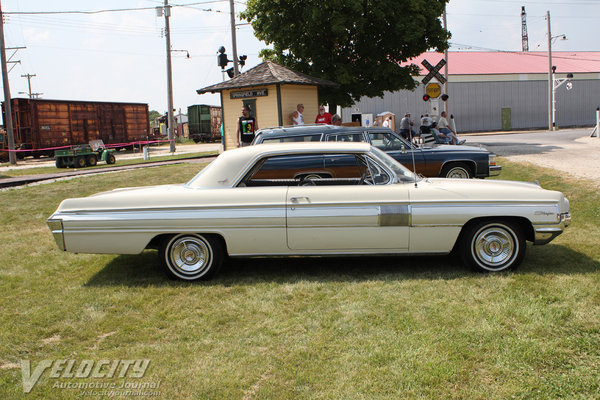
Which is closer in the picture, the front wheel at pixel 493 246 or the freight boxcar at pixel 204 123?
the front wheel at pixel 493 246

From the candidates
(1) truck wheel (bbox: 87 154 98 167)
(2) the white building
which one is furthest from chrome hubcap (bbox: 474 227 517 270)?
(2) the white building

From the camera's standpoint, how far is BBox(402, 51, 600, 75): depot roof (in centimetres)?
4500

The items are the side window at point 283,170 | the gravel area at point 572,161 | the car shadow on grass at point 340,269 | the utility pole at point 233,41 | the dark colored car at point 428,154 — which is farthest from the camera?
the utility pole at point 233,41

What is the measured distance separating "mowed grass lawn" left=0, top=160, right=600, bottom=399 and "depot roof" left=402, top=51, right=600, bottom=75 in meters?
39.2

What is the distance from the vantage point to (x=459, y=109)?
44000 millimetres

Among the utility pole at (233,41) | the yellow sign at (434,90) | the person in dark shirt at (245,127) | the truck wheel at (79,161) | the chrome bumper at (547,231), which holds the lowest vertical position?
the chrome bumper at (547,231)

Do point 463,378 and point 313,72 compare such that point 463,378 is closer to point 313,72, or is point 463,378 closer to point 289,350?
point 289,350

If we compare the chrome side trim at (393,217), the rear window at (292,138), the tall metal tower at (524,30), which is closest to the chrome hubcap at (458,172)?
the rear window at (292,138)

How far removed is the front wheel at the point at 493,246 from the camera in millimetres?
5352

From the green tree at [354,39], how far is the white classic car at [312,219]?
1660cm

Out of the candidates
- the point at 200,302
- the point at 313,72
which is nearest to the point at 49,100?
the point at 313,72

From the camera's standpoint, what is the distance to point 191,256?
552 cm

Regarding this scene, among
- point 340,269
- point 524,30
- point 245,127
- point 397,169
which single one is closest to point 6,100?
point 245,127

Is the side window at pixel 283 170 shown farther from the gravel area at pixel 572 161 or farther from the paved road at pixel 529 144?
the paved road at pixel 529 144
